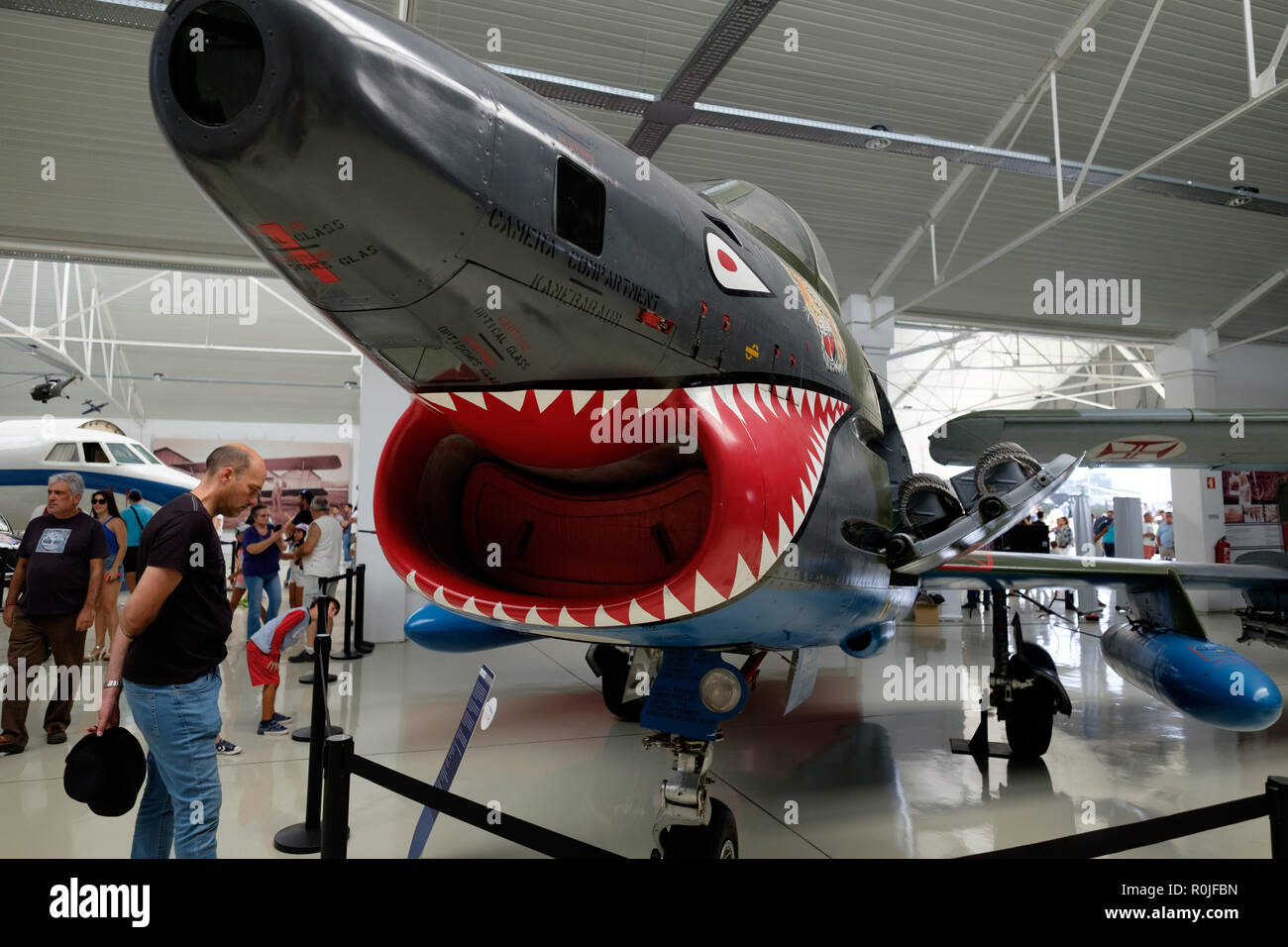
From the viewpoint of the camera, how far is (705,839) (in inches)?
113

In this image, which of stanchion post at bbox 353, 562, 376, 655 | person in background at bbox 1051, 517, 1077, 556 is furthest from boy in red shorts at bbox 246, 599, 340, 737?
person in background at bbox 1051, 517, 1077, 556

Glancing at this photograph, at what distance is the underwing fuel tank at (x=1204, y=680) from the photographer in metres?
4.26

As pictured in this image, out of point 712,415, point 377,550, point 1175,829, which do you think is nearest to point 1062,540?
point 377,550

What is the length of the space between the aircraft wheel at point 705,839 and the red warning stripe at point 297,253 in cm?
228

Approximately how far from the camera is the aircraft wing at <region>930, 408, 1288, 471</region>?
6.13m

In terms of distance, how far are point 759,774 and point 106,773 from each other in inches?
145

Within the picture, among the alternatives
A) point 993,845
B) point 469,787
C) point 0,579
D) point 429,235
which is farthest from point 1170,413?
point 0,579

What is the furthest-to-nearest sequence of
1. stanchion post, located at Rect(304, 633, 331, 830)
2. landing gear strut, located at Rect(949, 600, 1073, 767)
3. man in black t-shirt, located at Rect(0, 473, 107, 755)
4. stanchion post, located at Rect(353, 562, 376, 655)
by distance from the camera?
stanchion post, located at Rect(353, 562, 376, 655)
landing gear strut, located at Rect(949, 600, 1073, 767)
man in black t-shirt, located at Rect(0, 473, 107, 755)
stanchion post, located at Rect(304, 633, 331, 830)

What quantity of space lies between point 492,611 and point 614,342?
0.87m

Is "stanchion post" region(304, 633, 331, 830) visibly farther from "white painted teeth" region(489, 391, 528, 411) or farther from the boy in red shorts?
"white painted teeth" region(489, 391, 528, 411)

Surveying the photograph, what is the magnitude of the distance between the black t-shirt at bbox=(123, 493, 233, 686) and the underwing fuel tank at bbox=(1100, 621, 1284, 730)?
498 centimetres

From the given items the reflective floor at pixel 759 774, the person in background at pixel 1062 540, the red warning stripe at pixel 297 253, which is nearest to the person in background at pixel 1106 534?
the person in background at pixel 1062 540
